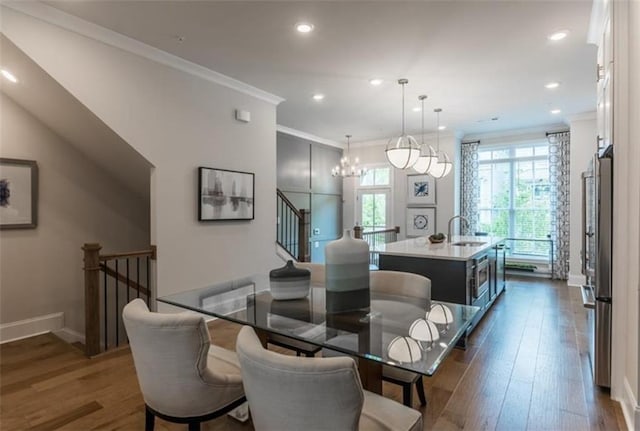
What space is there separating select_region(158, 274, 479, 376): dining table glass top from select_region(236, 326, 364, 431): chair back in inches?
12.7

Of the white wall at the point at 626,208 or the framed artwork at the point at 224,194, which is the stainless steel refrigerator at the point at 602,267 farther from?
the framed artwork at the point at 224,194

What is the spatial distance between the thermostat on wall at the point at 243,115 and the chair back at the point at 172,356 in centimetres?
322

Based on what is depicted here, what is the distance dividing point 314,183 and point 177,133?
420 cm

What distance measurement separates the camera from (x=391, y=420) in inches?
56.8

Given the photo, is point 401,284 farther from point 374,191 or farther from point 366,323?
point 374,191

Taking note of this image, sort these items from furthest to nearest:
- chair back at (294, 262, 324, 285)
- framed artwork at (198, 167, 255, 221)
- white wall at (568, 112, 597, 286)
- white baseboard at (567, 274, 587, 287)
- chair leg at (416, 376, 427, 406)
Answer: white baseboard at (567, 274, 587, 287), white wall at (568, 112, 597, 286), framed artwork at (198, 167, 255, 221), chair back at (294, 262, 324, 285), chair leg at (416, 376, 427, 406)

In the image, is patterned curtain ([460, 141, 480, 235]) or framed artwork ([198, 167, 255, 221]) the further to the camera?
patterned curtain ([460, 141, 480, 235])

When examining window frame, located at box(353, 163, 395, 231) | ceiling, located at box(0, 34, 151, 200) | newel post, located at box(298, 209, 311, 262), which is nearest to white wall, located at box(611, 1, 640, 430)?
newel post, located at box(298, 209, 311, 262)

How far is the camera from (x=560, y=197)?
6.58 metres

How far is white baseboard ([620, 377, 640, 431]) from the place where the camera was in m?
2.02

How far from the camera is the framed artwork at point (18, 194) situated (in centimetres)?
362

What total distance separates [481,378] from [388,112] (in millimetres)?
4207

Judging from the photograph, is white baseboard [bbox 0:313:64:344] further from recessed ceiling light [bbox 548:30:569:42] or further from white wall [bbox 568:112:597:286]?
white wall [bbox 568:112:597:286]

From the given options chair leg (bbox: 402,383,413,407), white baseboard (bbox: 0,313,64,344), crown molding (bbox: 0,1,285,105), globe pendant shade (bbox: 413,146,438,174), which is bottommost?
white baseboard (bbox: 0,313,64,344)
